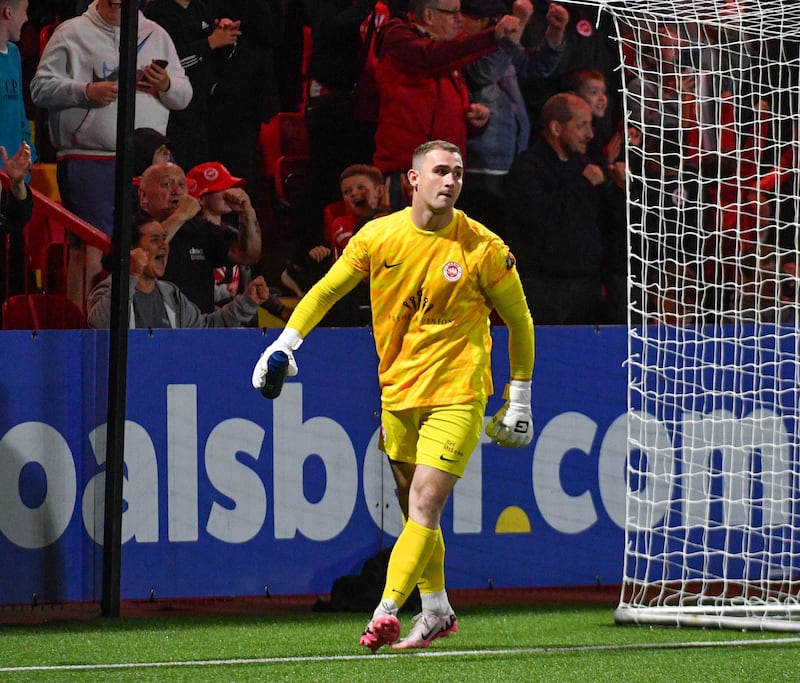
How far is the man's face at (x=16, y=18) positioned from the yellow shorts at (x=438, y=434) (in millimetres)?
3412

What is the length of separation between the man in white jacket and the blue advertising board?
701 mm

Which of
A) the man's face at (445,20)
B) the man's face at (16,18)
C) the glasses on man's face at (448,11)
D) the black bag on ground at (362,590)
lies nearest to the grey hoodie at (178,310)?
the man's face at (16,18)

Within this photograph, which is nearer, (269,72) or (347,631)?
(347,631)

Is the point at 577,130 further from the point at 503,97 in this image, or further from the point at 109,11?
the point at 109,11

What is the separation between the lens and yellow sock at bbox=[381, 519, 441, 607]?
5121 millimetres

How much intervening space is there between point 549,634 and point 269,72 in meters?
3.67

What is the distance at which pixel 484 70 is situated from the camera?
8.60 meters

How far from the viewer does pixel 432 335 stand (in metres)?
5.35

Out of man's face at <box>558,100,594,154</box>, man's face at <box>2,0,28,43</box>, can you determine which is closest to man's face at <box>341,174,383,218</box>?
man's face at <box>558,100,594,154</box>

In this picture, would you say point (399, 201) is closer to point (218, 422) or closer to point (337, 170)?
point (337, 170)

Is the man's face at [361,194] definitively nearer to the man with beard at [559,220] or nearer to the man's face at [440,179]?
the man with beard at [559,220]

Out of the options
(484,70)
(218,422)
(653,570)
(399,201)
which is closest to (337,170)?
(399,201)

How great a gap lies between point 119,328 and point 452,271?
2207mm

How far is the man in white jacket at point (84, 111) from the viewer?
752 centimetres
